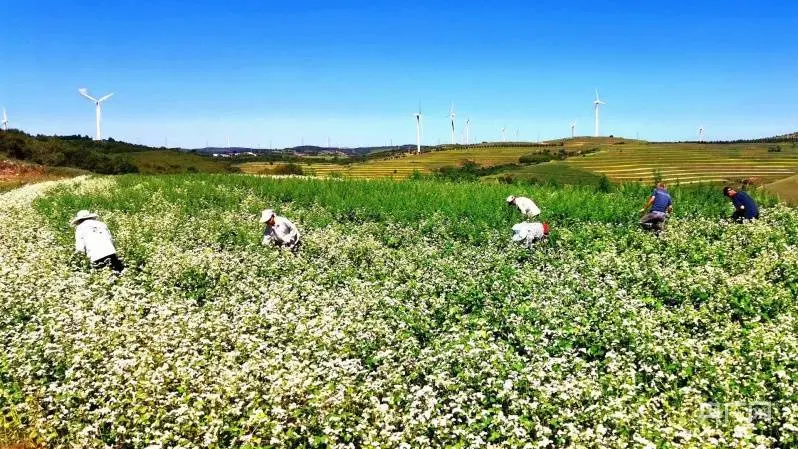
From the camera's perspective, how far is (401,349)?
7.95 meters

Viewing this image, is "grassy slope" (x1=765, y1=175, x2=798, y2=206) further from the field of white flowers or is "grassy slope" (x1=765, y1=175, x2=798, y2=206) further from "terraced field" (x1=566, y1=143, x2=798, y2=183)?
"terraced field" (x1=566, y1=143, x2=798, y2=183)

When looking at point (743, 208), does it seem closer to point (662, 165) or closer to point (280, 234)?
point (280, 234)

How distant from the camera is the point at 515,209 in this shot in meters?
20.5

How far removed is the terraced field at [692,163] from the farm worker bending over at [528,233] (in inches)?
1690

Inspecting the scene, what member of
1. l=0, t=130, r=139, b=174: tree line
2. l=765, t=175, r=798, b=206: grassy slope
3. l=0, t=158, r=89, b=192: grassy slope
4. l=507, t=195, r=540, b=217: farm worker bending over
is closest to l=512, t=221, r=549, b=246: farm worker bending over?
l=507, t=195, r=540, b=217: farm worker bending over

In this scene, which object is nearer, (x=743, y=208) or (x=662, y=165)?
(x=743, y=208)

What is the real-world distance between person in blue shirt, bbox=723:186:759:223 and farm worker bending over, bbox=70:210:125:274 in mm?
19041

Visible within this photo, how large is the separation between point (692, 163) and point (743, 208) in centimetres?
5342

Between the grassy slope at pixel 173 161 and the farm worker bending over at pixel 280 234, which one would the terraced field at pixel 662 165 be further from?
the farm worker bending over at pixel 280 234

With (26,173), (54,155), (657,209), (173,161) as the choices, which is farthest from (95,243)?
(173,161)

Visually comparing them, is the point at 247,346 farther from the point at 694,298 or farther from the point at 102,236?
the point at 694,298

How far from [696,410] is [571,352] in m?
2.51

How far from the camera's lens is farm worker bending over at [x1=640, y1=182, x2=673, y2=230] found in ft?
A: 61.0

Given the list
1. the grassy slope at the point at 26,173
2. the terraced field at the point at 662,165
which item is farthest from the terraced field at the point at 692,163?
the grassy slope at the point at 26,173
